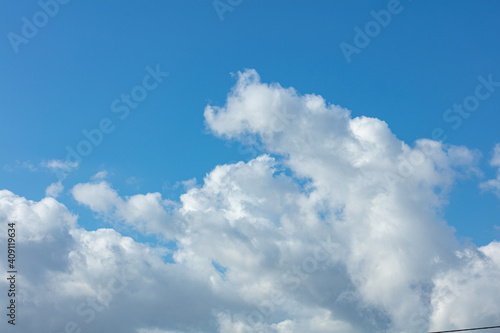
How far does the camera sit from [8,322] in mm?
79875

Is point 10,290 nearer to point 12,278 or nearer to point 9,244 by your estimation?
point 12,278

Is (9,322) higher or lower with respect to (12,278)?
lower

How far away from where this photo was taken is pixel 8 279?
270 feet

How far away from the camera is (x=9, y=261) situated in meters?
79.3

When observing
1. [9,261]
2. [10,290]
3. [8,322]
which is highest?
[9,261]

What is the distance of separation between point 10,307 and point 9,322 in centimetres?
441

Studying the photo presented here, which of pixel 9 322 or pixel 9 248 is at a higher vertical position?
pixel 9 248

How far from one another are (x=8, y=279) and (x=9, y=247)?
1091 cm

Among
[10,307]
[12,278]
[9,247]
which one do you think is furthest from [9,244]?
[10,307]

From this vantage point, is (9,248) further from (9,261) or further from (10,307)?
(10,307)

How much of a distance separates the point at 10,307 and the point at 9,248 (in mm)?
18549

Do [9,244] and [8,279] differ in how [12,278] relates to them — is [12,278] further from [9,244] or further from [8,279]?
[9,244]

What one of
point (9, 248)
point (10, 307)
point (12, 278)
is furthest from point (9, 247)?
point (10, 307)

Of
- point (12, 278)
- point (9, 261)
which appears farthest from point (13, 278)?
point (9, 261)
